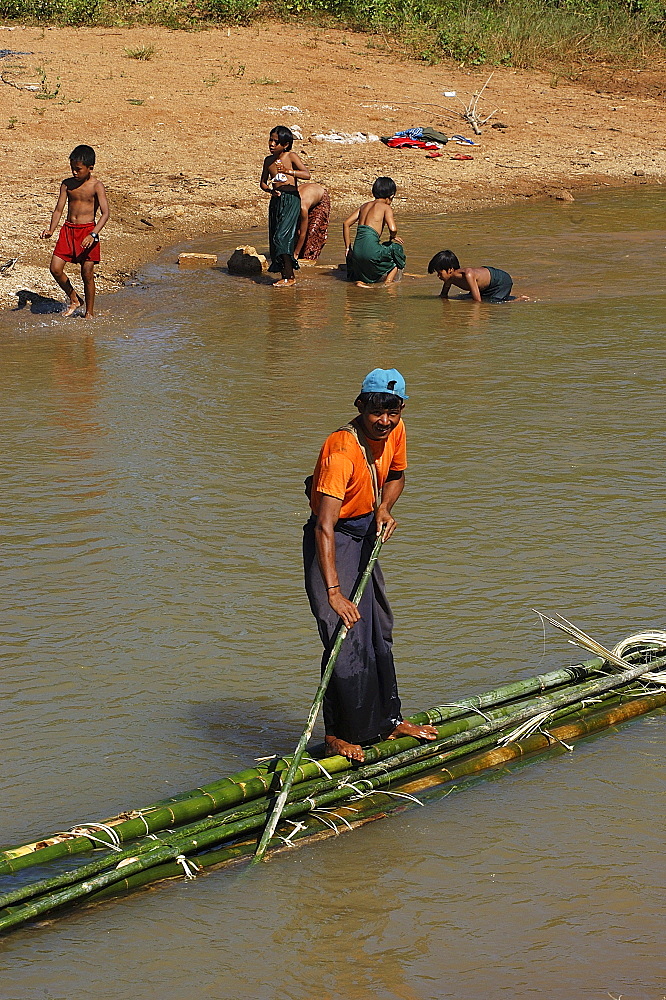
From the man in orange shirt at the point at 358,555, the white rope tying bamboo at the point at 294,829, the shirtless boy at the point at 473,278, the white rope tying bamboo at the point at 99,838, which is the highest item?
the shirtless boy at the point at 473,278

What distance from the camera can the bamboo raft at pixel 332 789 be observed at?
11.2 feet

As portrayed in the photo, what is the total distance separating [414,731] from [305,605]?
1472mm

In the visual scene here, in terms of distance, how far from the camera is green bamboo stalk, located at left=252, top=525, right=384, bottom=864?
3.55 m

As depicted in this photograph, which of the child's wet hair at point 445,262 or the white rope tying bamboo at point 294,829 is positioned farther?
the child's wet hair at point 445,262

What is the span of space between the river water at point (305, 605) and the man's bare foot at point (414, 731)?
23 centimetres

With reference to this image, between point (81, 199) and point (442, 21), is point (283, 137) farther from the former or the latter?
point (442, 21)

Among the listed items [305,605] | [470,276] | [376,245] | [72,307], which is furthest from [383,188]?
[305,605]

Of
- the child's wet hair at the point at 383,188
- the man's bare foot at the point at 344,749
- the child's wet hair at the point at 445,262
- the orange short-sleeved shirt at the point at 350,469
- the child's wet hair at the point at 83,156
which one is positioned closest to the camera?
the orange short-sleeved shirt at the point at 350,469

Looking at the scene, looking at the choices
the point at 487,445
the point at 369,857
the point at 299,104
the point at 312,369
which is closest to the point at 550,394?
the point at 487,445

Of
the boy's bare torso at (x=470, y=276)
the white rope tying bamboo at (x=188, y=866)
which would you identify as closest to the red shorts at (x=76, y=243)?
the boy's bare torso at (x=470, y=276)

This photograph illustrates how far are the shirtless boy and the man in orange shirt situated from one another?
6830 millimetres

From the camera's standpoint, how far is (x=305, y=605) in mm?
5449

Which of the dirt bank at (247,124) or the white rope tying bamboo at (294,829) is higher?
the dirt bank at (247,124)

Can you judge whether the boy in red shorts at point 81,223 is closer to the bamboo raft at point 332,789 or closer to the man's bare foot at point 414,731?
the bamboo raft at point 332,789
